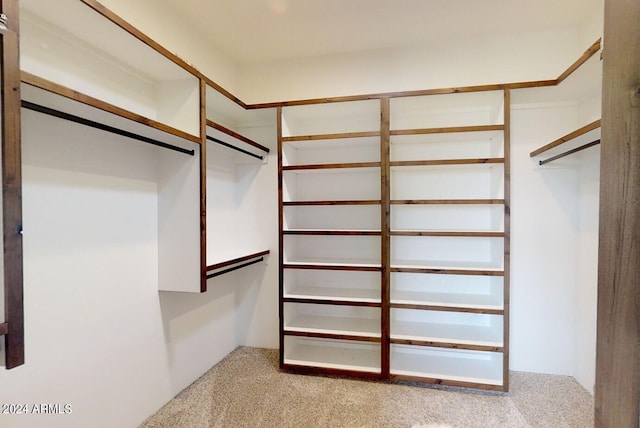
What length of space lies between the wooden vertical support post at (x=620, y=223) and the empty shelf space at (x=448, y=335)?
74.8 inches

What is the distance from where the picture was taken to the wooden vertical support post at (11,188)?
0.88 m

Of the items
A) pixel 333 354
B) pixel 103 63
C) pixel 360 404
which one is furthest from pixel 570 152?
pixel 103 63

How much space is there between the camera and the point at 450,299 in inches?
96.3

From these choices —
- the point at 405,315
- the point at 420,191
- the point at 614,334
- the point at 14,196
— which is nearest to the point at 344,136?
the point at 420,191

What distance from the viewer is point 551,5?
2.17 meters

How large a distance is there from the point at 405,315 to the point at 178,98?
245cm

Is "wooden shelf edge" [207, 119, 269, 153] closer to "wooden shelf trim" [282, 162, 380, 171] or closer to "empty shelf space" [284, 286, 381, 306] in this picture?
"wooden shelf trim" [282, 162, 380, 171]

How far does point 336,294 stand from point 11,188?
214 cm

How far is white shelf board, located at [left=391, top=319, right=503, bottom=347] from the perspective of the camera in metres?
2.29

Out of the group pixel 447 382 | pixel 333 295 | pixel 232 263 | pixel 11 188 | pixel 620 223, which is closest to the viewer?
pixel 620 223

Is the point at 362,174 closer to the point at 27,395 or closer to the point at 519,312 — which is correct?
the point at 519,312

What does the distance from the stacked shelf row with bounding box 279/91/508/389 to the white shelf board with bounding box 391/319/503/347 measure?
13 mm

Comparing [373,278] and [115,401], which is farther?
[373,278]

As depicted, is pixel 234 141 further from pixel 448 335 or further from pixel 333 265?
pixel 448 335
